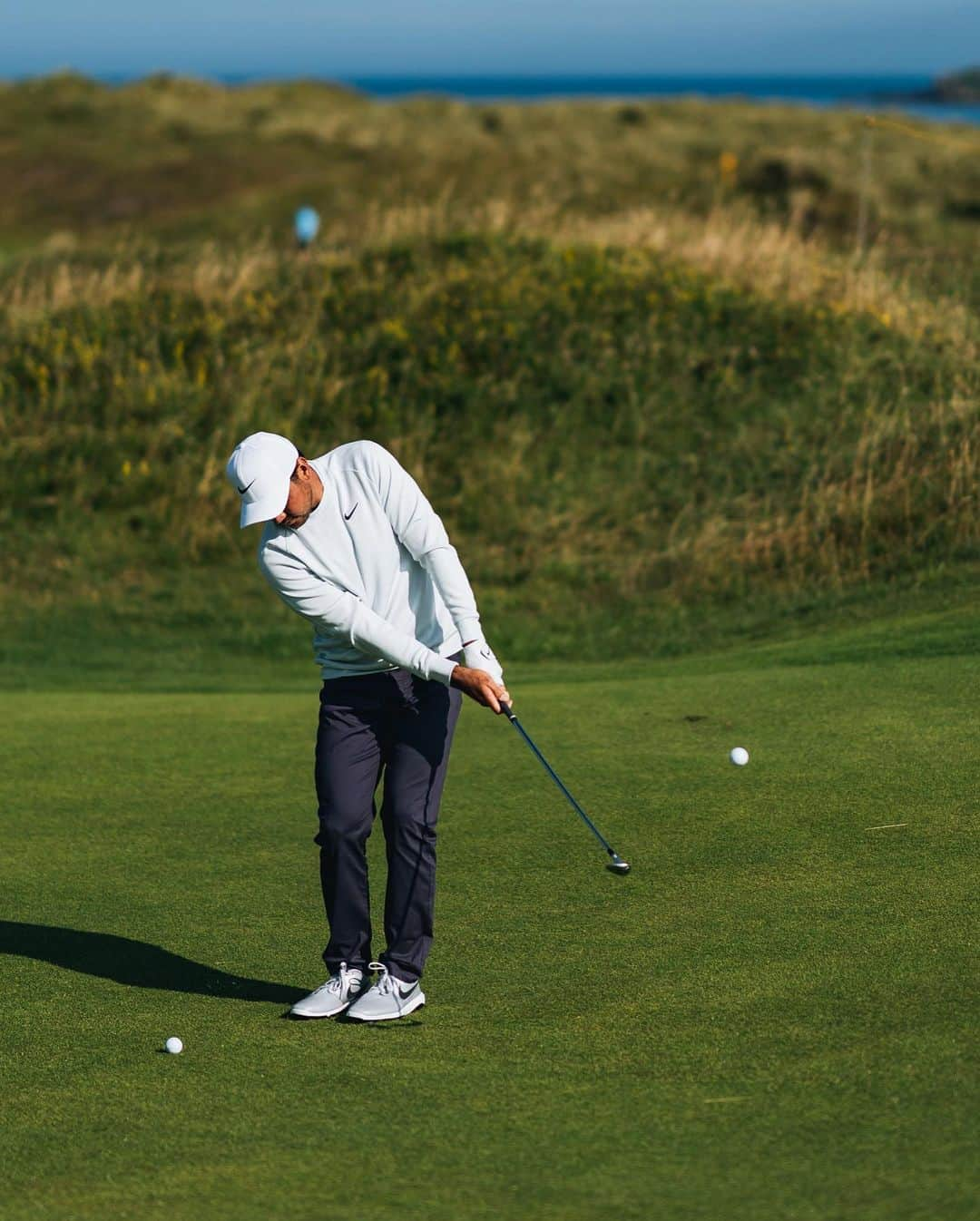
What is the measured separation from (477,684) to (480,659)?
103mm

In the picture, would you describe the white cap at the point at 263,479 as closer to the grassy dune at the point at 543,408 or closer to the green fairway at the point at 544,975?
the green fairway at the point at 544,975

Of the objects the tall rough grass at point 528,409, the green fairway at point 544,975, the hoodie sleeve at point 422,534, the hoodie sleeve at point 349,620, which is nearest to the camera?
the green fairway at point 544,975

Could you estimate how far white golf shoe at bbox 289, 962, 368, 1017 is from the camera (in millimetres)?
5457

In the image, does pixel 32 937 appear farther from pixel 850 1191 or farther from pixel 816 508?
pixel 816 508

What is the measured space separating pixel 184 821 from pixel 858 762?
3.06 metres

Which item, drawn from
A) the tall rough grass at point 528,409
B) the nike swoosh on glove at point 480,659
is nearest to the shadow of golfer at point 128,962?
the nike swoosh on glove at point 480,659

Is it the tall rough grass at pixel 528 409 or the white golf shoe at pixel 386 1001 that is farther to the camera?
the tall rough grass at pixel 528 409

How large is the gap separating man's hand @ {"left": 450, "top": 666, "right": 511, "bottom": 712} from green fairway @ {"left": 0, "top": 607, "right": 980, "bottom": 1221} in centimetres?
99

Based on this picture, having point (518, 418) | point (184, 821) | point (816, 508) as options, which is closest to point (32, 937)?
point (184, 821)

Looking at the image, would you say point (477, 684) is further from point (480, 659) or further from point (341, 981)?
point (341, 981)

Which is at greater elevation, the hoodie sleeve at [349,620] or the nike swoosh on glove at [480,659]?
the hoodie sleeve at [349,620]

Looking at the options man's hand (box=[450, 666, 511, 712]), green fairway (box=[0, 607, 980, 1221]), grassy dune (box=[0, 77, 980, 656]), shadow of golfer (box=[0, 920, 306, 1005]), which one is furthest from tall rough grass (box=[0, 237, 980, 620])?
man's hand (box=[450, 666, 511, 712])

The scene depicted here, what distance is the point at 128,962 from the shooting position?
20.0 feet

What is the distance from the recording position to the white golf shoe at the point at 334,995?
17.9ft
